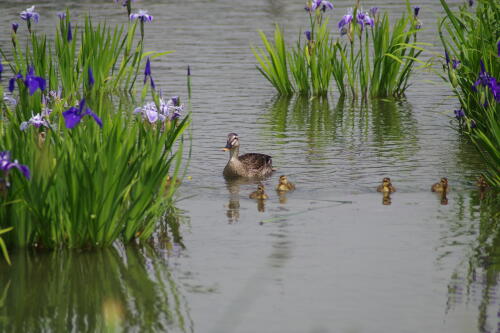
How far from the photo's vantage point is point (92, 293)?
22.3 ft

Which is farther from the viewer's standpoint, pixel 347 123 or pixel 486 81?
pixel 347 123

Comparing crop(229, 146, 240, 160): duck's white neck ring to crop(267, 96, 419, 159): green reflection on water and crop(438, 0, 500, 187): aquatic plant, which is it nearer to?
crop(267, 96, 419, 159): green reflection on water

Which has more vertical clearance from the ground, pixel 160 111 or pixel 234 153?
pixel 160 111

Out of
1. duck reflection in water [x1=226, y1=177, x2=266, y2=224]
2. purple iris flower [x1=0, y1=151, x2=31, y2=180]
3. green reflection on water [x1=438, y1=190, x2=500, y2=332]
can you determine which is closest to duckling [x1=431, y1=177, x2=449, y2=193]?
green reflection on water [x1=438, y1=190, x2=500, y2=332]

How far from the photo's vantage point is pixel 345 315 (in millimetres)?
6277

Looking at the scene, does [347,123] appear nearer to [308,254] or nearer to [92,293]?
[308,254]

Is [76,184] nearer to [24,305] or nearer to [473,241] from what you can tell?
[24,305]

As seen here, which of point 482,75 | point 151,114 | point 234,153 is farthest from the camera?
point 234,153

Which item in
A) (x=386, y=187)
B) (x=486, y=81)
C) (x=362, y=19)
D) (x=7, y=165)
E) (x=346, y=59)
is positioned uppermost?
(x=362, y=19)

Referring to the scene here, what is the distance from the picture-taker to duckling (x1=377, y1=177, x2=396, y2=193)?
959 cm

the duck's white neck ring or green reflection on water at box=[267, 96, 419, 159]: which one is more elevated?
the duck's white neck ring

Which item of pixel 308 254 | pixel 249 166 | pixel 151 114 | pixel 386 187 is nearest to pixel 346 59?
pixel 249 166

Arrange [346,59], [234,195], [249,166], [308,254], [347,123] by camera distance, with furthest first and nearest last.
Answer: [346,59]
[347,123]
[249,166]
[234,195]
[308,254]

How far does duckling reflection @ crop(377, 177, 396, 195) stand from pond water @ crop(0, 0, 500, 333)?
8 centimetres
